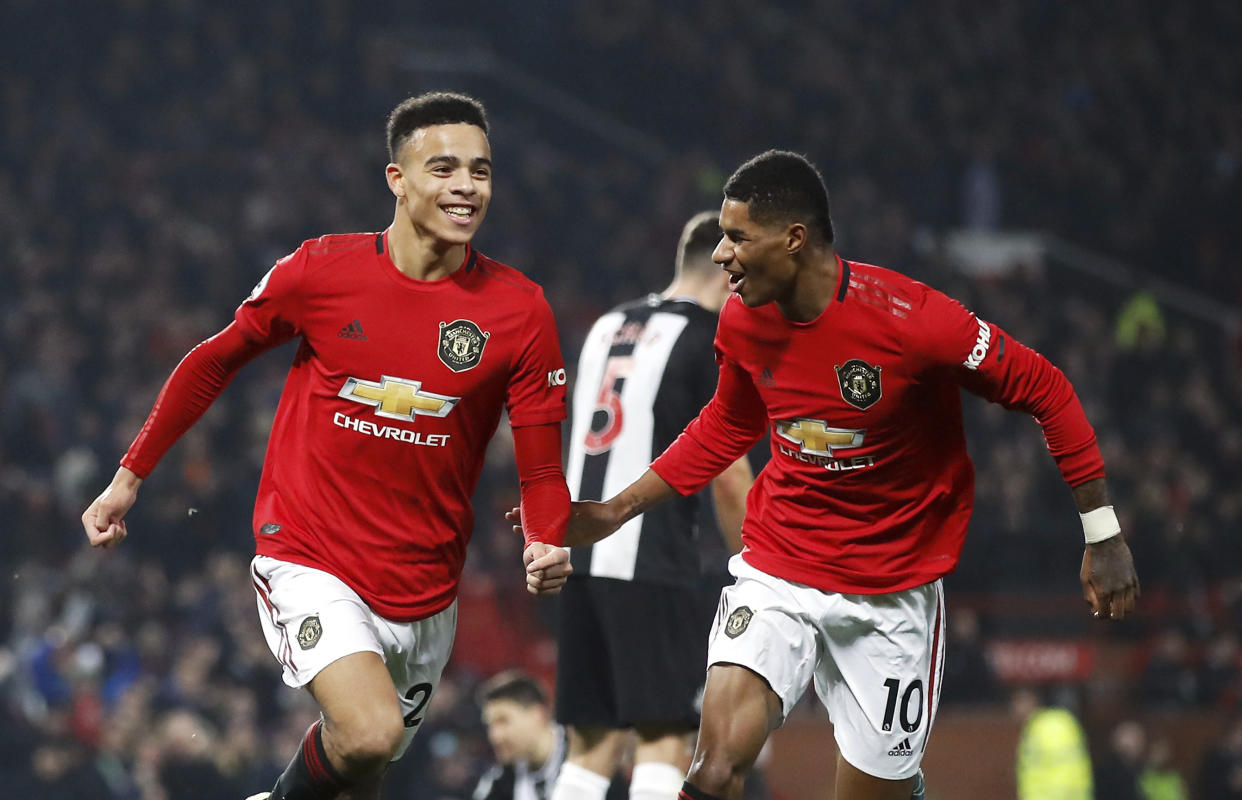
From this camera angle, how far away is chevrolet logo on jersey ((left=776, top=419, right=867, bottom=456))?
473 centimetres

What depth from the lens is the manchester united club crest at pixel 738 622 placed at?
4707mm

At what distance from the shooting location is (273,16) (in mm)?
20453

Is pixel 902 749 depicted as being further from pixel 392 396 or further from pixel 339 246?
pixel 339 246

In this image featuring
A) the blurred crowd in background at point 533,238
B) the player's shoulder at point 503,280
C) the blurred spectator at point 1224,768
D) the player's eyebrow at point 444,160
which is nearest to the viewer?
the player's eyebrow at point 444,160

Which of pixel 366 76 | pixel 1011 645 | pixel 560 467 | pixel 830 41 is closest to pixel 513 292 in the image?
pixel 560 467

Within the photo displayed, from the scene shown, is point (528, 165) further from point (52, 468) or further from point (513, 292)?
point (513, 292)

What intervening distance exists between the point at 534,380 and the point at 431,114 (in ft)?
2.81

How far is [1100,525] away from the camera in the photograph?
4.57 m

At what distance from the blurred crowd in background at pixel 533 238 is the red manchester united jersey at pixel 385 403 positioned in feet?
17.5

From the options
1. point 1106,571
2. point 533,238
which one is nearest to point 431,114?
point 1106,571

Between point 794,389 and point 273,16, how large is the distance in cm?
1722

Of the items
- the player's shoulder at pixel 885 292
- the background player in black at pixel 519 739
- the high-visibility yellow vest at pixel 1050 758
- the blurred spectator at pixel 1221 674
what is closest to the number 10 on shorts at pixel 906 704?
the player's shoulder at pixel 885 292

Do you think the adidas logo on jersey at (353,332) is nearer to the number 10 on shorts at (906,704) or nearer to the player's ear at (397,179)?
the player's ear at (397,179)

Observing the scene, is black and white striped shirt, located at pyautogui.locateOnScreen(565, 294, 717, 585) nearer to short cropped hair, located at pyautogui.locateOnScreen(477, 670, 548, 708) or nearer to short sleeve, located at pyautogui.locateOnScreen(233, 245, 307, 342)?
short cropped hair, located at pyautogui.locateOnScreen(477, 670, 548, 708)
